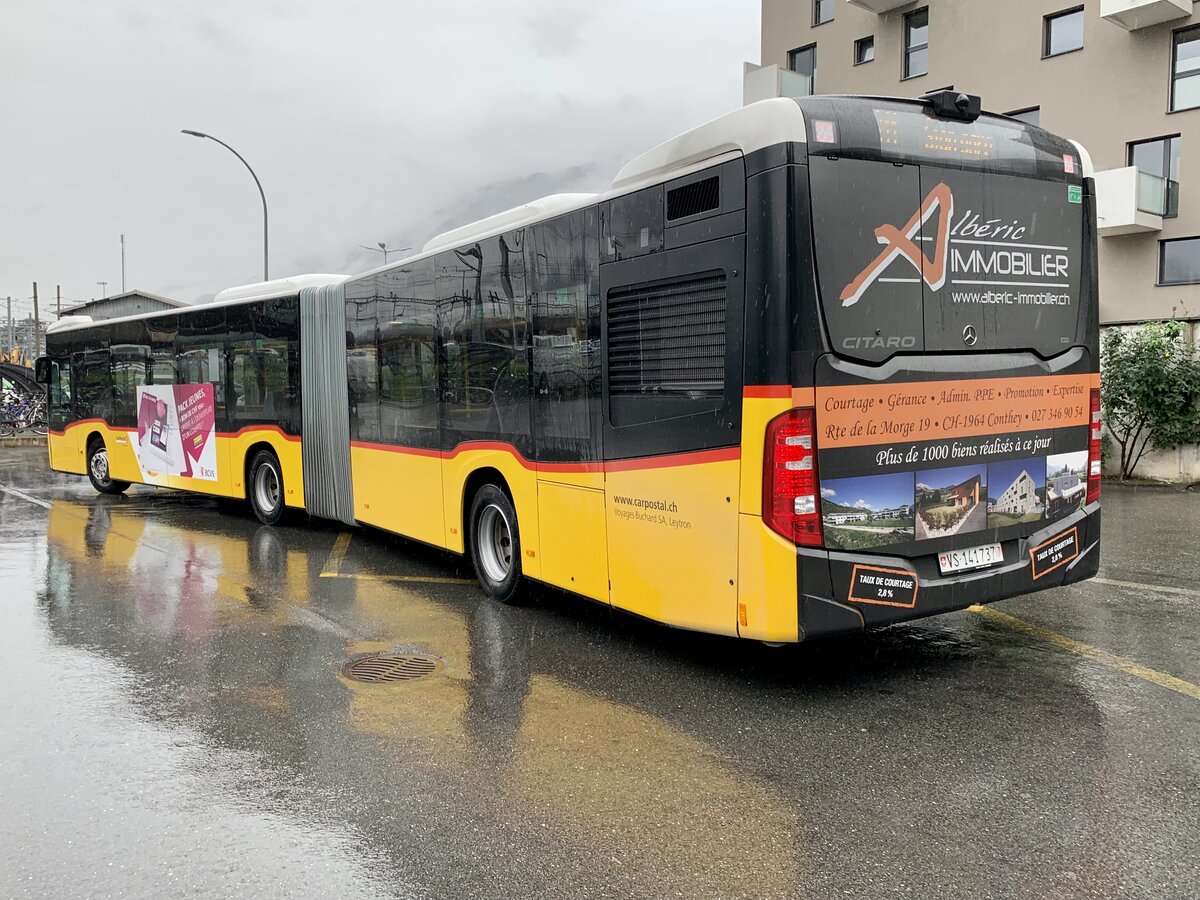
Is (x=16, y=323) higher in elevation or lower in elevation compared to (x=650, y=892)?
higher

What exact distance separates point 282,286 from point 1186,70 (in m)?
20.4

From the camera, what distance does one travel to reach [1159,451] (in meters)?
17.1

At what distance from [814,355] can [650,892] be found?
8.81 feet

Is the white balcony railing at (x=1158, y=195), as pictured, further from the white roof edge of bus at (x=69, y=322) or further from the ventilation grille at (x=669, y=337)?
the white roof edge of bus at (x=69, y=322)

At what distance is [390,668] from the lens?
6.20 meters

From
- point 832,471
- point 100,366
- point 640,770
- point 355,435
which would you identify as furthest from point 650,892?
point 100,366

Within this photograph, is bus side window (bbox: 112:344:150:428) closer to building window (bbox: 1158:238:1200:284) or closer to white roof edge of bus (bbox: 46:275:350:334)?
white roof edge of bus (bbox: 46:275:350:334)

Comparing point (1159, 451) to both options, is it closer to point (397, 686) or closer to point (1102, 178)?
point (1102, 178)

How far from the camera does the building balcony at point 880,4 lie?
2719 centimetres

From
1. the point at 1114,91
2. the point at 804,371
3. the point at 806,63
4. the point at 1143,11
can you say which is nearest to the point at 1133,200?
the point at 1114,91

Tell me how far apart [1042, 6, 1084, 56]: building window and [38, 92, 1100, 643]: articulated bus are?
21.3 metres

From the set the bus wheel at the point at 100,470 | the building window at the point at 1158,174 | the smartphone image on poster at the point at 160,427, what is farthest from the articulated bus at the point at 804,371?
the building window at the point at 1158,174

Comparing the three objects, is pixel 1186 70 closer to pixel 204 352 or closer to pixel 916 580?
pixel 204 352

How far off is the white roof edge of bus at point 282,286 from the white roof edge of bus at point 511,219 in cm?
275
